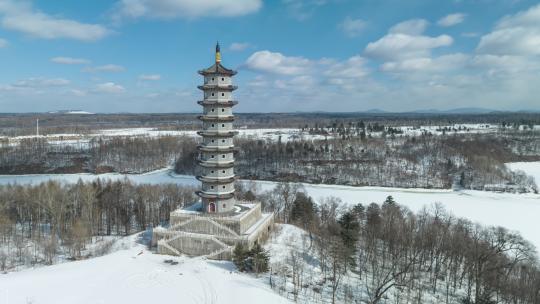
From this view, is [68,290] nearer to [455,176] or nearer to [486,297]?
[486,297]

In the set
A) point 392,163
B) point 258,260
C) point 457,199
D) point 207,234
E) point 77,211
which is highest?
point 392,163

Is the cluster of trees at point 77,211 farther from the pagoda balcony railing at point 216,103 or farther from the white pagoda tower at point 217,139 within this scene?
the pagoda balcony railing at point 216,103

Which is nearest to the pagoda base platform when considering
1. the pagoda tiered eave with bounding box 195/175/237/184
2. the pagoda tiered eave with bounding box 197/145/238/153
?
the pagoda tiered eave with bounding box 195/175/237/184

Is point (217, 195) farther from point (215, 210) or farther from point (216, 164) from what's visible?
point (216, 164)

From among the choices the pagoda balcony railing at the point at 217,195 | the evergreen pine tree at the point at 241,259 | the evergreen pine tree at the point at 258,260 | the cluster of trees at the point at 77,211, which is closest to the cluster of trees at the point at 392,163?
the cluster of trees at the point at 77,211

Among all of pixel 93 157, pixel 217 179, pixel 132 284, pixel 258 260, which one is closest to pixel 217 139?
pixel 217 179

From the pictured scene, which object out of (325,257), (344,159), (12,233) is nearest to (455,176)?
(344,159)
